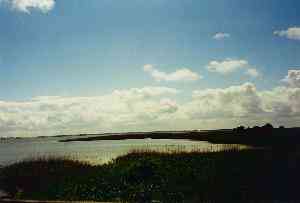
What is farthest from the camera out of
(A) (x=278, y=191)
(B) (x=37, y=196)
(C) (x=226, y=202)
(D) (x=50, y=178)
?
(D) (x=50, y=178)

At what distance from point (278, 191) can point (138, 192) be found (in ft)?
19.3

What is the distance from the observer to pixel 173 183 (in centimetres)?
1855

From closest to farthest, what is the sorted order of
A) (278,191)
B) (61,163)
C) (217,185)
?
1. (278,191)
2. (217,185)
3. (61,163)

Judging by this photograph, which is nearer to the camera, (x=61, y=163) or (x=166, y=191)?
(x=166, y=191)

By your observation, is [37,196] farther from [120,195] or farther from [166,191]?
[166,191]

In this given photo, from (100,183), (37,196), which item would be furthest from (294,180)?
(37,196)

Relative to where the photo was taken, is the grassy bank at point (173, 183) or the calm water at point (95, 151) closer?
the grassy bank at point (173, 183)

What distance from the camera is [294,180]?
677 inches

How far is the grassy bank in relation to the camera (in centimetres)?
1565

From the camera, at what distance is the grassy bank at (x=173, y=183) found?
51.3 feet

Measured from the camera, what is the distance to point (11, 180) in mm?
25141

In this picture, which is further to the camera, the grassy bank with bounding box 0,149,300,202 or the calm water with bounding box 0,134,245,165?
the calm water with bounding box 0,134,245,165

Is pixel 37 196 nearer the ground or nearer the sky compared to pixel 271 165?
nearer the ground

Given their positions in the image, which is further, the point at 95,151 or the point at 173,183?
the point at 95,151
